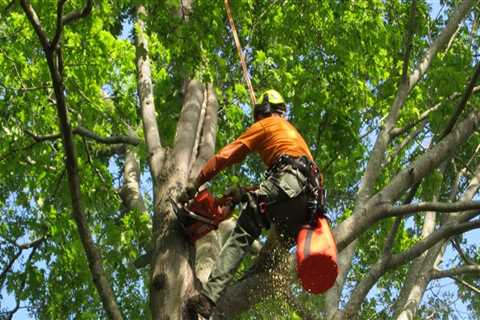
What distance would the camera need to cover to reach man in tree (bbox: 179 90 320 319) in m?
4.68

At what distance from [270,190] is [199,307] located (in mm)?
912

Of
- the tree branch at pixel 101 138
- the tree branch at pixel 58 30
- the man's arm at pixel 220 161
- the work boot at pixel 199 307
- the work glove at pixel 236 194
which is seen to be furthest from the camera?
the tree branch at pixel 101 138

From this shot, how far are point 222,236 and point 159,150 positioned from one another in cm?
78

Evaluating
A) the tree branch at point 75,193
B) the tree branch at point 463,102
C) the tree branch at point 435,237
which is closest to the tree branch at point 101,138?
the tree branch at point 75,193

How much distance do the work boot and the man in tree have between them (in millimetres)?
131

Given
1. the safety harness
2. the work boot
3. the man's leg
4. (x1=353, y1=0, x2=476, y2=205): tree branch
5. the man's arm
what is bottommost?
the work boot

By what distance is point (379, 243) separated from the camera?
381 inches

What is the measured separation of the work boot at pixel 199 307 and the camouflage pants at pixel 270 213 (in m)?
0.25

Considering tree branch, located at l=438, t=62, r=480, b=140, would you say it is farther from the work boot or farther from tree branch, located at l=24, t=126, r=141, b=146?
tree branch, located at l=24, t=126, r=141, b=146

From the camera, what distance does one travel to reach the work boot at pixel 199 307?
4297mm

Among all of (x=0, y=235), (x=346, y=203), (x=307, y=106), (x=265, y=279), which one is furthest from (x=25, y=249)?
(x=265, y=279)

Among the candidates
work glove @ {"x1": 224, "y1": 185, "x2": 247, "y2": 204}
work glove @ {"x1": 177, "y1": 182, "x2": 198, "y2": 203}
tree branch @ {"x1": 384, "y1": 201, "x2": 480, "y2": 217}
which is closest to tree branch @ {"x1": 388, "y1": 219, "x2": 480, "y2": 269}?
tree branch @ {"x1": 384, "y1": 201, "x2": 480, "y2": 217}

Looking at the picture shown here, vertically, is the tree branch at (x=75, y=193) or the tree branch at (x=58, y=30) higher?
the tree branch at (x=58, y=30)

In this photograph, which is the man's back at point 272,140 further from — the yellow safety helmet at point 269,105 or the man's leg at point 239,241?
the man's leg at point 239,241
